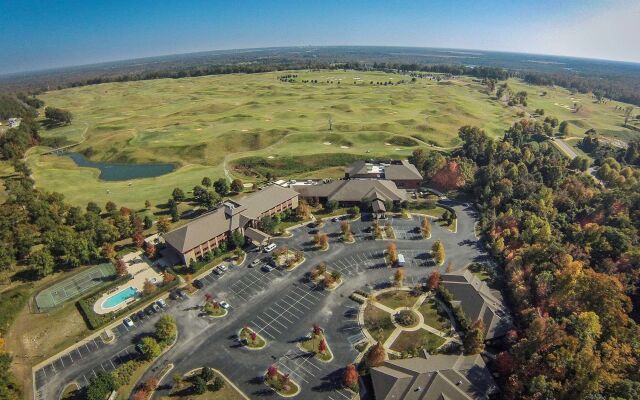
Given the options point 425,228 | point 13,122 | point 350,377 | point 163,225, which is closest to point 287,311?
point 350,377

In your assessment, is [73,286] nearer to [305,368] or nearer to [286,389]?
[286,389]

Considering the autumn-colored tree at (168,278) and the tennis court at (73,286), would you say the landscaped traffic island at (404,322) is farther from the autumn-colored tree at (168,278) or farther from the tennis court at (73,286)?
the tennis court at (73,286)

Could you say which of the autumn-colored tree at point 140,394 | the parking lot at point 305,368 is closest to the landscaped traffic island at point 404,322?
the parking lot at point 305,368

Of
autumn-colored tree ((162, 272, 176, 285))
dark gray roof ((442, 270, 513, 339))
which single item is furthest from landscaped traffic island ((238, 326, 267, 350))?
dark gray roof ((442, 270, 513, 339))

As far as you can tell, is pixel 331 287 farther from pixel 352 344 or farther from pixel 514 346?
pixel 514 346

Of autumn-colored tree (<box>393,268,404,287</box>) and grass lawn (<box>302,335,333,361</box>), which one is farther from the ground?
autumn-colored tree (<box>393,268,404,287</box>)

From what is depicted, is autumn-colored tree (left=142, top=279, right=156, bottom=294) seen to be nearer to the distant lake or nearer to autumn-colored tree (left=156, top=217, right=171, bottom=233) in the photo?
autumn-colored tree (left=156, top=217, right=171, bottom=233)
